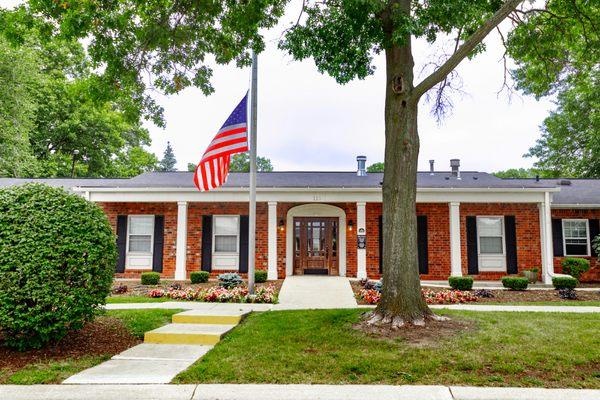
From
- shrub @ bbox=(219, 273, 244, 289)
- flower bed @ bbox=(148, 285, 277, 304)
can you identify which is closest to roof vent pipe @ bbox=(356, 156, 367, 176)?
shrub @ bbox=(219, 273, 244, 289)

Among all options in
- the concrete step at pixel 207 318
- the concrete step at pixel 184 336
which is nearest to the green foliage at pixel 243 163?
the concrete step at pixel 207 318

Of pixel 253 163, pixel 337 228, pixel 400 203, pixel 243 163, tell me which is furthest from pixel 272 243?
pixel 243 163

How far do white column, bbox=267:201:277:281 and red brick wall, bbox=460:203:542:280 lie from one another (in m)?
6.52

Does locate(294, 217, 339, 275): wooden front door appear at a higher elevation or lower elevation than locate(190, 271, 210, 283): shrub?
higher

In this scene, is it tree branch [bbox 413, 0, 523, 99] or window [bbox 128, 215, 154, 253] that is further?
window [bbox 128, 215, 154, 253]

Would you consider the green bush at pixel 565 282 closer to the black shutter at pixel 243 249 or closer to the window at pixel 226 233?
the black shutter at pixel 243 249

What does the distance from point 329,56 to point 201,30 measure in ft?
12.1

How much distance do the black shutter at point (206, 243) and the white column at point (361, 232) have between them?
5.21m

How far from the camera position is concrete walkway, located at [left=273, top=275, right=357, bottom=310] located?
380 inches

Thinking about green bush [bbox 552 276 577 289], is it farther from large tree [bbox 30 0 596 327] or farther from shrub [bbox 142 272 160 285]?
shrub [bbox 142 272 160 285]

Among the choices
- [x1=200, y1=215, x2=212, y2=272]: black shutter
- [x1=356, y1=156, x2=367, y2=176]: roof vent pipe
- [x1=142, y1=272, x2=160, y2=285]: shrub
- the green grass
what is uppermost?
[x1=356, y1=156, x2=367, y2=176]: roof vent pipe

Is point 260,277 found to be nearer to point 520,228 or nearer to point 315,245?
point 315,245

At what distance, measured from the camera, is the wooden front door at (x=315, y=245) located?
599 inches

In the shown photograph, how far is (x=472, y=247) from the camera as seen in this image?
47.6 feet
